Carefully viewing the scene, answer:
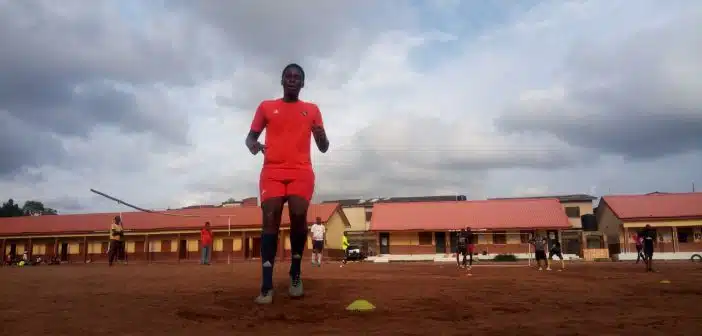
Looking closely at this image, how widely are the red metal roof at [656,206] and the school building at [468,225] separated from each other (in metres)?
4.59

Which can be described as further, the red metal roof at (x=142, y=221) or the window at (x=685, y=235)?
the red metal roof at (x=142, y=221)

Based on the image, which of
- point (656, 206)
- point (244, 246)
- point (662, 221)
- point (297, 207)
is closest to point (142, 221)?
point (244, 246)

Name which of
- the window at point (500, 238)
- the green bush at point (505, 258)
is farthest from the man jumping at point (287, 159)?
the window at point (500, 238)

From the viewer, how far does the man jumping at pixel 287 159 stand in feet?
16.4

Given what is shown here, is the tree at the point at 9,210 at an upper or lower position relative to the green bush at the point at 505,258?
→ upper

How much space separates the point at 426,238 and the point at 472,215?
4284mm

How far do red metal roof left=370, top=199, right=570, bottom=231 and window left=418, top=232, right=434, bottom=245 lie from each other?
0.88m

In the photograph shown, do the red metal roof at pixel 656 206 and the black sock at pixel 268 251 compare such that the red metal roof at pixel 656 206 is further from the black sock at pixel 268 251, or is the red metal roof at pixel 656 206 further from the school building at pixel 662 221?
the black sock at pixel 268 251

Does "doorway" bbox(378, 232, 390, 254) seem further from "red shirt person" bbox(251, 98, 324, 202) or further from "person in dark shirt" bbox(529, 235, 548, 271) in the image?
"red shirt person" bbox(251, 98, 324, 202)

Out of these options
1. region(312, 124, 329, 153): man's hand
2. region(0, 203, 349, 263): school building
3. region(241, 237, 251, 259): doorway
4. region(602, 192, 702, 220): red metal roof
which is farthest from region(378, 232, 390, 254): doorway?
region(312, 124, 329, 153): man's hand

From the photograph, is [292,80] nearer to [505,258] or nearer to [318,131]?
[318,131]

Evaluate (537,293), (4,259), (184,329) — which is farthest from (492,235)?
(4,259)

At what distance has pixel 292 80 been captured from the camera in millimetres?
5312

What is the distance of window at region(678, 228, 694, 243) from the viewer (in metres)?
37.1
